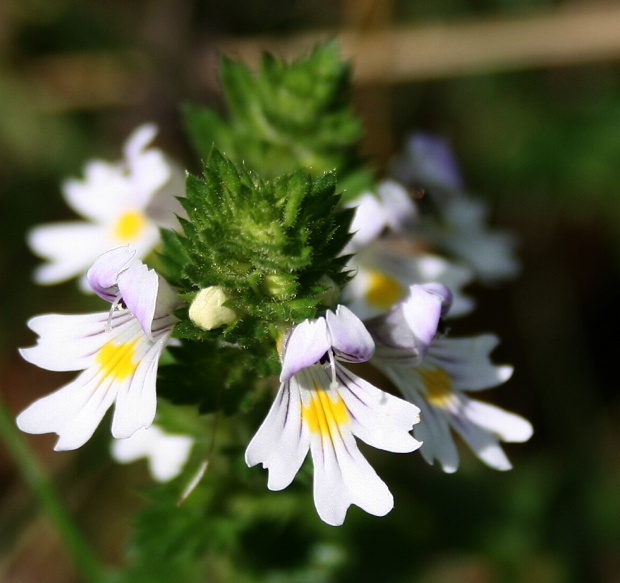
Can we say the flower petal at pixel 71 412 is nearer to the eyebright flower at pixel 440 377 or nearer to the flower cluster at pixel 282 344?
the flower cluster at pixel 282 344

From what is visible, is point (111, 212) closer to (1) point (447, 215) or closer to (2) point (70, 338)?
(2) point (70, 338)

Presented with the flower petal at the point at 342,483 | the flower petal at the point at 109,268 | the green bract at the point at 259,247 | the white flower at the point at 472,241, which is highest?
the white flower at the point at 472,241

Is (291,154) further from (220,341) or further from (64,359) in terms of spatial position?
(64,359)

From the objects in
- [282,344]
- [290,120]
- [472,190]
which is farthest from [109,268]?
[472,190]

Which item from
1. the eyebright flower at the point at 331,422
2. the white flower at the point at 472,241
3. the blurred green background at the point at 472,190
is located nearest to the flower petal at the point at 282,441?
the eyebright flower at the point at 331,422

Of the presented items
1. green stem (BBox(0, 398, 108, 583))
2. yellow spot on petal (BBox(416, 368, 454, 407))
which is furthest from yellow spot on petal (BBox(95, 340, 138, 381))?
green stem (BBox(0, 398, 108, 583))

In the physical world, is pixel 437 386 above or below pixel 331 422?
above
